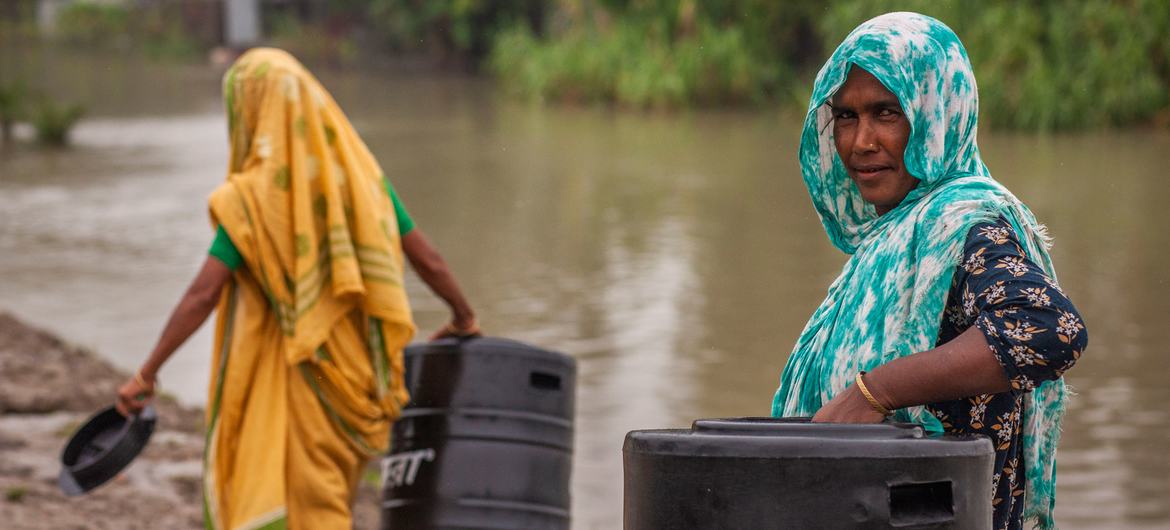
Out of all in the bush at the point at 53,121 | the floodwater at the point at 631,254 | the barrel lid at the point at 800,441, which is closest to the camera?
the barrel lid at the point at 800,441

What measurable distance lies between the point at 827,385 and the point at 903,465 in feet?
1.25

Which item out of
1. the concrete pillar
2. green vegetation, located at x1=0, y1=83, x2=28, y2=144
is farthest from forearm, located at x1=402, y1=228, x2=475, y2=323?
the concrete pillar

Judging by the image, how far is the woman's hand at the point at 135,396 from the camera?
3.54 meters

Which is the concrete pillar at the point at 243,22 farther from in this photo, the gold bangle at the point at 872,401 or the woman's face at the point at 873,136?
the gold bangle at the point at 872,401

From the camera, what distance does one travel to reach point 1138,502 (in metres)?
5.00

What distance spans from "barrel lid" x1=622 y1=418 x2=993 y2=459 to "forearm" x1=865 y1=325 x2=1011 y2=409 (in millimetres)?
75

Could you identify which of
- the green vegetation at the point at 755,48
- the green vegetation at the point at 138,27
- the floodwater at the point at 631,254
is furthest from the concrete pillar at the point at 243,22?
the floodwater at the point at 631,254

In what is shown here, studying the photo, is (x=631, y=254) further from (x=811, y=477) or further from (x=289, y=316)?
(x=811, y=477)

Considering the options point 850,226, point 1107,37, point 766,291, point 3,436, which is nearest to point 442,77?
point 1107,37

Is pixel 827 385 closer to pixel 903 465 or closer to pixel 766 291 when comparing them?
pixel 903 465

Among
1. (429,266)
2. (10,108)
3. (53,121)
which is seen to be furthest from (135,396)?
(10,108)

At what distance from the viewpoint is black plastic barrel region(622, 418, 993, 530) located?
172cm

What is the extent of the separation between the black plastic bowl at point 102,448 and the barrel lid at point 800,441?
6.70ft

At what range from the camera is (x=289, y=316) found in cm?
347
